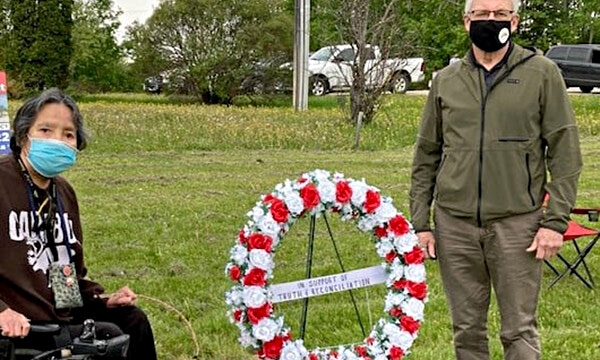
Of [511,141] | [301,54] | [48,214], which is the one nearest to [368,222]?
[511,141]


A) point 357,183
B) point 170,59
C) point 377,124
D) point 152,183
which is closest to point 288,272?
point 357,183

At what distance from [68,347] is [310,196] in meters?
1.26

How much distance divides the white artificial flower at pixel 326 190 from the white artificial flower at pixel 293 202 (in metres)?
0.10

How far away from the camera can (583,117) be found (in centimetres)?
2064

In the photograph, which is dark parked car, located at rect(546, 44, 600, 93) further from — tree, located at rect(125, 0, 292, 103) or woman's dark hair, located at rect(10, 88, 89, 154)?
woman's dark hair, located at rect(10, 88, 89, 154)

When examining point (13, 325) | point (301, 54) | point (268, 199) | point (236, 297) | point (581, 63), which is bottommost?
point (236, 297)

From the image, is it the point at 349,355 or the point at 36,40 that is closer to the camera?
the point at 349,355

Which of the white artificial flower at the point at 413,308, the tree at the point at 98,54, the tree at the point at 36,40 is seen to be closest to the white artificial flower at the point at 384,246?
the white artificial flower at the point at 413,308

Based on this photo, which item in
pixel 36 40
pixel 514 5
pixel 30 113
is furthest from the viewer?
pixel 36 40

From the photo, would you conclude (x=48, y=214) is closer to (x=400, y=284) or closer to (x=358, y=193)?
(x=358, y=193)

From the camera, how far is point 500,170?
12.6 feet

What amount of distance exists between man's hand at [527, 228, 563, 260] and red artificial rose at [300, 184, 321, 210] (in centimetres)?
95

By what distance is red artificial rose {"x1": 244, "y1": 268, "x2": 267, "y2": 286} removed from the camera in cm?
399

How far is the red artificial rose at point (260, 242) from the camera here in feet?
13.1
